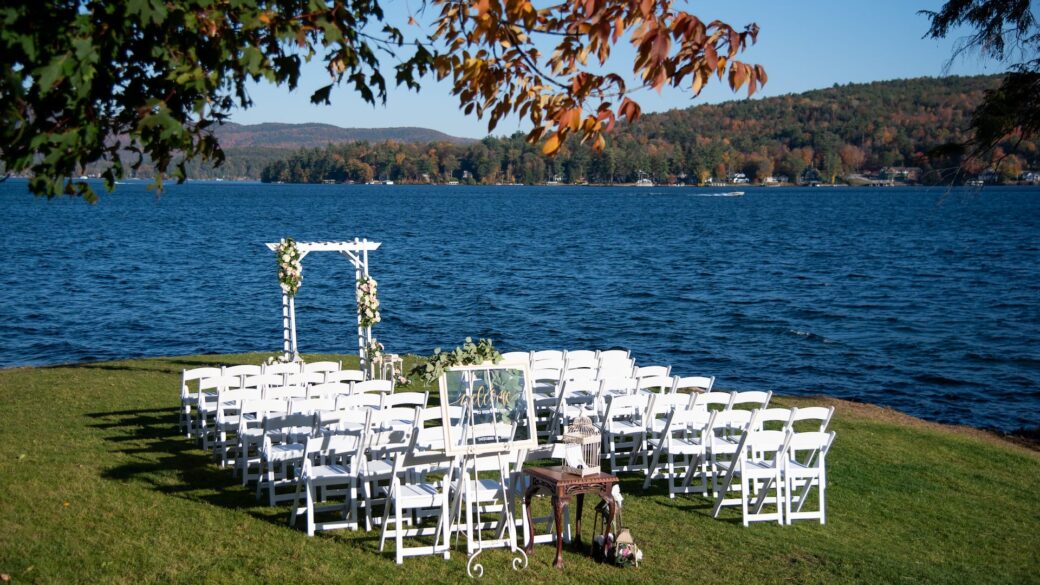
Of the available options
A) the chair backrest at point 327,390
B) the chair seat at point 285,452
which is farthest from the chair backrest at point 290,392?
the chair seat at point 285,452

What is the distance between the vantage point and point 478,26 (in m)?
5.28

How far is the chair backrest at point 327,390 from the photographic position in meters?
11.1

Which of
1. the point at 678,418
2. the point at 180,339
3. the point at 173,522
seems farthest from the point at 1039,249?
the point at 173,522

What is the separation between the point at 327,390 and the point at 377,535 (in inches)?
119

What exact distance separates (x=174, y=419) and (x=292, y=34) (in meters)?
9.13

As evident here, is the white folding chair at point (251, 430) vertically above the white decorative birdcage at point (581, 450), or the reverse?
the white decorative birdcage at point (581, 450)

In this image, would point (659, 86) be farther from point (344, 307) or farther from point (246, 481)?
point (344, 307)

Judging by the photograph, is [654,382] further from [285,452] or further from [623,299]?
[623,299]

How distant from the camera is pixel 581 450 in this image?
7.96m

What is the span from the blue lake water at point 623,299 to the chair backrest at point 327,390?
19.8ft

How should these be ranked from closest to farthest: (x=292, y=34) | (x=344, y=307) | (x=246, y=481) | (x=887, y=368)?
1. (x=292, y=34)
2. (x=246, y=481)
3. (x=887, y=368)
4. (x=344, y=307)

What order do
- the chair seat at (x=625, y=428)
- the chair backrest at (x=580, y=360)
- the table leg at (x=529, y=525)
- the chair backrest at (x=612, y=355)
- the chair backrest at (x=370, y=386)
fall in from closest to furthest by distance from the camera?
the table leg at (x=529, y=525)
the chair backrest at (x=370, y=386)
the chair seat at (x=625, y=428)
the chair backrest at (x=580, y=360)
the chair backrest at (x=612, y=355)

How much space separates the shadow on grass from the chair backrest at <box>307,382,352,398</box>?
3.82 ft

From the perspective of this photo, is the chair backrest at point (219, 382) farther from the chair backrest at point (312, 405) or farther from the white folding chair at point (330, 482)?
the white folding chair at point (330, 482)
